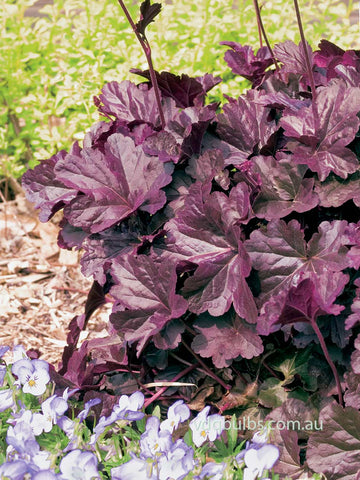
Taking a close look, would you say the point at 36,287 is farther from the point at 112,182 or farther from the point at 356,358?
the point at 356,358

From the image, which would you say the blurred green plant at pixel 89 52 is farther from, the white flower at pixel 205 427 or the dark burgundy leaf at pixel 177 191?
the white flower at pixel 205 427

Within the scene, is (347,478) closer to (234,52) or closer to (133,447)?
(133,447)

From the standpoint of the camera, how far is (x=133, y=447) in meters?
1.73

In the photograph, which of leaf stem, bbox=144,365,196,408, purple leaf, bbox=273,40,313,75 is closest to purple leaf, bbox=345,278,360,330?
leaf stem, bbox=144,365,196,408

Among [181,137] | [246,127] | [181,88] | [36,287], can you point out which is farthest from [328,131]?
[36,287]

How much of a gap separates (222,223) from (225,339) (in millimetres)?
305

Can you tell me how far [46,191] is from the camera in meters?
2.12

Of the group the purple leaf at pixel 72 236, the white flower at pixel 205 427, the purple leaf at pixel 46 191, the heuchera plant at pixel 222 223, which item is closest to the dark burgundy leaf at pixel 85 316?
the heuchera plant at pixel 222 223

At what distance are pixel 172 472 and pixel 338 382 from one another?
1.72ft

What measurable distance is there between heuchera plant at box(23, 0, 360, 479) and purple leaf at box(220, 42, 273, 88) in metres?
0.17

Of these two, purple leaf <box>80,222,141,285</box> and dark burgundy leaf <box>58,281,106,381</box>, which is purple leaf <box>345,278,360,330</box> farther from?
dark burgundy leaf <box>58,281,106,381</box>

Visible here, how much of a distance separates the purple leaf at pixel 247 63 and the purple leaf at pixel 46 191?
0.69 m

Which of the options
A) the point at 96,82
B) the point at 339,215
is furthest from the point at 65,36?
the point at 339,215

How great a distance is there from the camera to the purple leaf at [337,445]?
1.67 meters
